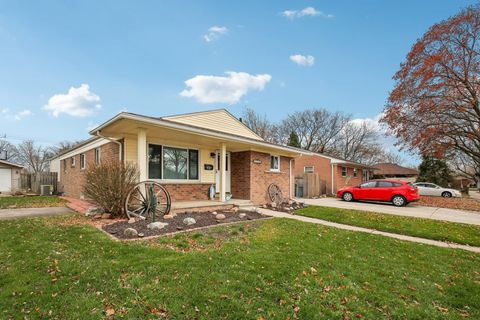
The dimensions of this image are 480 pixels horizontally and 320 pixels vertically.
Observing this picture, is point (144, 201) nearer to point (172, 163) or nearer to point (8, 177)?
point (172, 163)

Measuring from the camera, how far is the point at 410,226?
793 cm

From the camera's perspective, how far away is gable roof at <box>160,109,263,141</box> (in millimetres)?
11659

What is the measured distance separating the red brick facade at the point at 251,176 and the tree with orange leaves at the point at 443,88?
41.1 feet

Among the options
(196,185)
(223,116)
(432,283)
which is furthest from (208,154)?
(432,283)

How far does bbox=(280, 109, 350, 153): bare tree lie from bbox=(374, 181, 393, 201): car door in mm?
25599

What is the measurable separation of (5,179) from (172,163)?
781 inches

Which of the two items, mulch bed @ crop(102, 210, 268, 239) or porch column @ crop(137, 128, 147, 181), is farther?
porch column @ crop(137, 128, 147, 181)

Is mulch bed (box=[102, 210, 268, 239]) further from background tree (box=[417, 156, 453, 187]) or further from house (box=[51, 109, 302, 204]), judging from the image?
background tree (box=[417, 156, 453, 187])

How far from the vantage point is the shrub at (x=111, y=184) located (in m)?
7.16

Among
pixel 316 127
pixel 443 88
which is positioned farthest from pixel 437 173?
pixel 316 127

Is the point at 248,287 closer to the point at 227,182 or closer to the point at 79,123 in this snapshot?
the point at 227,182

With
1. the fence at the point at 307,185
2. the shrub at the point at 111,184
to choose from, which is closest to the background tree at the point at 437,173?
the fence at the point at 307,185

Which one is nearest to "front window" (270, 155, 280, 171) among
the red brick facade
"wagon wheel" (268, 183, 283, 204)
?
the red brick facade

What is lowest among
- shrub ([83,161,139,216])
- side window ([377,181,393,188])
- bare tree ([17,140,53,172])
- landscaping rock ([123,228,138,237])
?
landscaping rock ([123,228,138,237])
